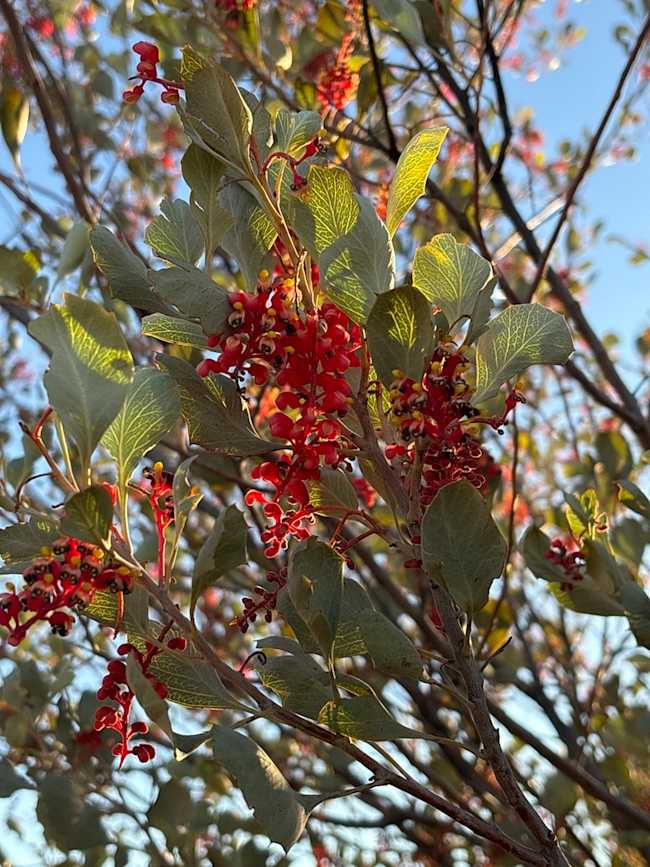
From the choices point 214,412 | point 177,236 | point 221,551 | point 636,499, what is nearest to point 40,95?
point 177,236

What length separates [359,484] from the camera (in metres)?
1.45

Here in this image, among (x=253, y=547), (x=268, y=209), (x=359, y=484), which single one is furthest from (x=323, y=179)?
(x=253, y=547)

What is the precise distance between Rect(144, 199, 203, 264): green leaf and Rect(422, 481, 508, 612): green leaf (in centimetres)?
37

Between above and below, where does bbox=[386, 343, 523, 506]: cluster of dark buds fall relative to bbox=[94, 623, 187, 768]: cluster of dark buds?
above

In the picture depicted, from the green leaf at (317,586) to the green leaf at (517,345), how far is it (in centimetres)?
22

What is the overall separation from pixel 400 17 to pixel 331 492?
92 cm

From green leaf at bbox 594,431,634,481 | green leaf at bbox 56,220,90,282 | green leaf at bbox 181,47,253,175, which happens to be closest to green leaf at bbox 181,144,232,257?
green leaf at bbox 181,47,253,175

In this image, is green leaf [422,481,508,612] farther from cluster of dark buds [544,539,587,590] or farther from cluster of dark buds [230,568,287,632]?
cluster of dark buds [544,539,587,590]

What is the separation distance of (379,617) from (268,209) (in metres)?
0.41

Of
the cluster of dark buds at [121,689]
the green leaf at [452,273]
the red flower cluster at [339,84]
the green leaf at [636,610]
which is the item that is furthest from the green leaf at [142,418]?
the red flower cluster at [339,84]

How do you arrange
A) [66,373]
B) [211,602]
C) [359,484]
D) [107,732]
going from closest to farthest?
[66,373]
[359,484]
[107,732]
[211,602]

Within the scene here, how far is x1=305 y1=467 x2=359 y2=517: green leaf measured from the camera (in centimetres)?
94

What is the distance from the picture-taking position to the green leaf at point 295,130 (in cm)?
89

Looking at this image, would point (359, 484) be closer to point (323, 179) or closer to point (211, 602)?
point (323, 179)
